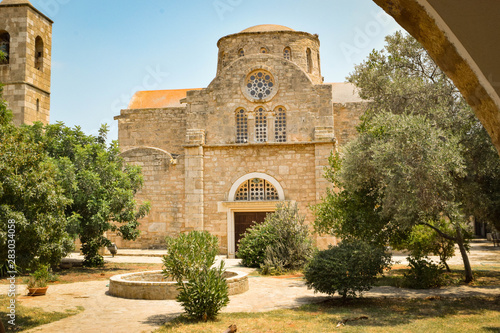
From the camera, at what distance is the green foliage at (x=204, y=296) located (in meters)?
7.85

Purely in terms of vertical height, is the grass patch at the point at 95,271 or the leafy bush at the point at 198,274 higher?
the leafy bush at the point at 198,274

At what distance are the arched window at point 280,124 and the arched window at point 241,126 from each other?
147 centimetres

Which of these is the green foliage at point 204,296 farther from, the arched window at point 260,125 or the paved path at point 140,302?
the arched window at point 260,125

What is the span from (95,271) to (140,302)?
6405 millimetres

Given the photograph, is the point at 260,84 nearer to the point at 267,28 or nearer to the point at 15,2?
the point at 267,28

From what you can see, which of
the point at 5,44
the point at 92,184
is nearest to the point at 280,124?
the point at 92,184

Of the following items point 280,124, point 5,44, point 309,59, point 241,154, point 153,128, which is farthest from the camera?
point 309,59

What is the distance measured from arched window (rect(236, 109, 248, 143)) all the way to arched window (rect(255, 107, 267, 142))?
1.77 ft

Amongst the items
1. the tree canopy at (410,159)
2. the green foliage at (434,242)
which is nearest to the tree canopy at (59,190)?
the tree canopy at (410,159)

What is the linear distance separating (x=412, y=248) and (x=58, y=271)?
12004 mm

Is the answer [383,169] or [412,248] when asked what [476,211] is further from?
[412,248]

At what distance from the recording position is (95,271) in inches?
604

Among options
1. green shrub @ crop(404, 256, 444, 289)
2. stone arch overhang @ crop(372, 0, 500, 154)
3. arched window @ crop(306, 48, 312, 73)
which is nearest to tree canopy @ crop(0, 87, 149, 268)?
stone arch overhang @ crop(372, 0, 500, 154)

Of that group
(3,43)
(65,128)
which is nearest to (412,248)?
(65,128)
